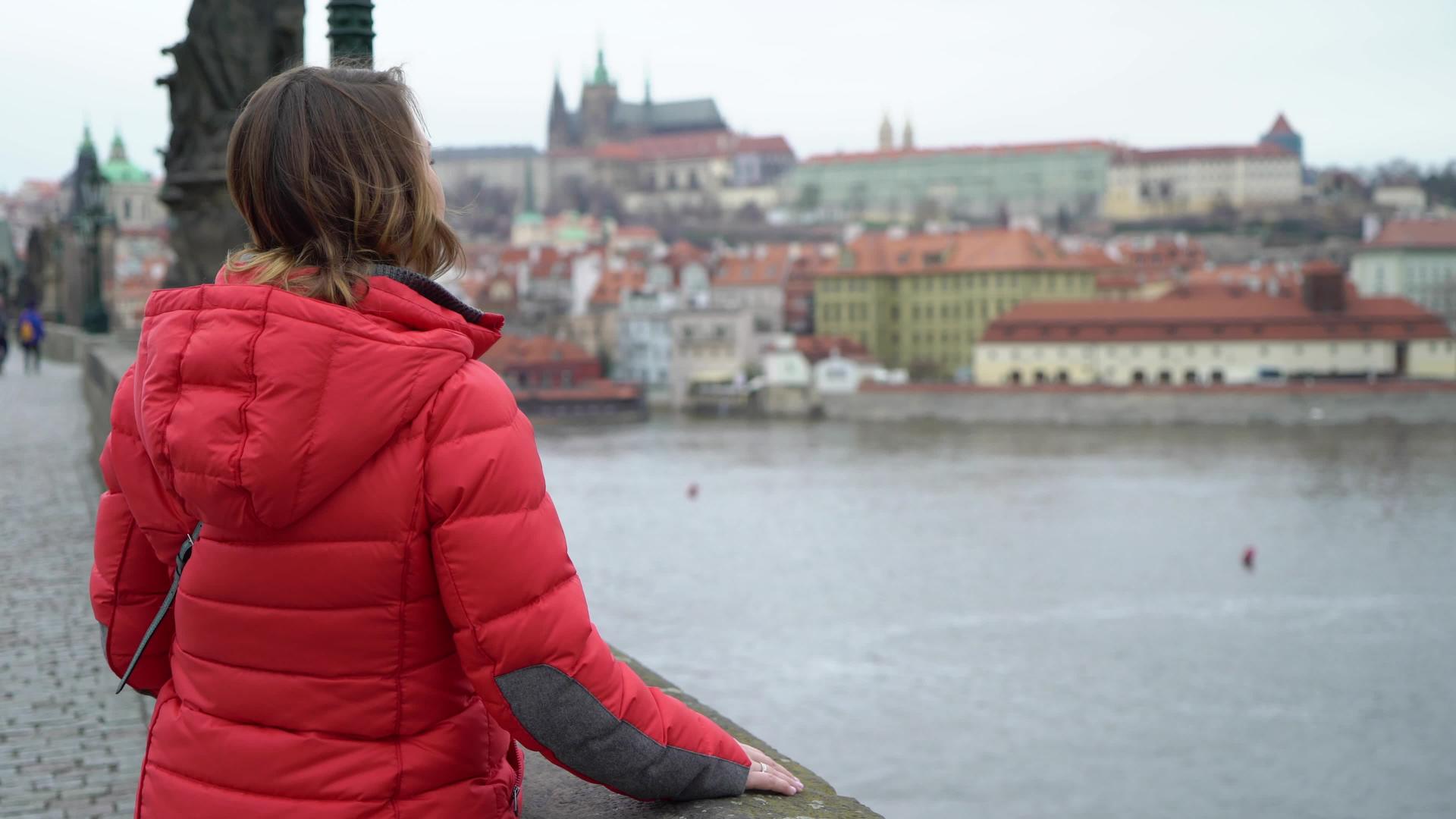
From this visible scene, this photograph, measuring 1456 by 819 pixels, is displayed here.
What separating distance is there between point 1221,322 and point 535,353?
1896 centimetres

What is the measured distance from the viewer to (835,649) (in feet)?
48.8

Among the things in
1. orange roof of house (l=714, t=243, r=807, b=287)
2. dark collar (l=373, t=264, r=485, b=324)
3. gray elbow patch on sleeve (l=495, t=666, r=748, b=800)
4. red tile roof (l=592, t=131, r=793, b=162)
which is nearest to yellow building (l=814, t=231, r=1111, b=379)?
orange roof of house (l=714, t=243, r=807, b=287)

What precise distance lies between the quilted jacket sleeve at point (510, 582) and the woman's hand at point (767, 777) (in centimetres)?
24

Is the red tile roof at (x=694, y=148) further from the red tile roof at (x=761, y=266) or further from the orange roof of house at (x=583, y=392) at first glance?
the orange roof of house at (x=583, y=392)

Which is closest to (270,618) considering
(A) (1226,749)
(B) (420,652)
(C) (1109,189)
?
(B) (420,652)

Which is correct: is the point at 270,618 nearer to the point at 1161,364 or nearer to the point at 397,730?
the point at 397,730

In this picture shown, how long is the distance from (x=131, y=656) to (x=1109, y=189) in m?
80.4

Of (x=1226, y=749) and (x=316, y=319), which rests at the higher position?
(x=316, y=319)

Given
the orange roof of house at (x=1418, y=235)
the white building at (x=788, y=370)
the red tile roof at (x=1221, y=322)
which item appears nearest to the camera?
the red tile roof at (x=1221, y=322)

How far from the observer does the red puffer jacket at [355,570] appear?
3.38ft

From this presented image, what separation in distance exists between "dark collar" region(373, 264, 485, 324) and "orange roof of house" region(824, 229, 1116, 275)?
47957 mm

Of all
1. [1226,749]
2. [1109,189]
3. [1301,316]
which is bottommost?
[1226,749]

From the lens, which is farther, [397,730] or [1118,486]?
[1118,486]

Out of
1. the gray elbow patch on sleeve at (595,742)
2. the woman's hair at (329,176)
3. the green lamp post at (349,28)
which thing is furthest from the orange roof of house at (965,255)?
the woman's hair at (329,176)
